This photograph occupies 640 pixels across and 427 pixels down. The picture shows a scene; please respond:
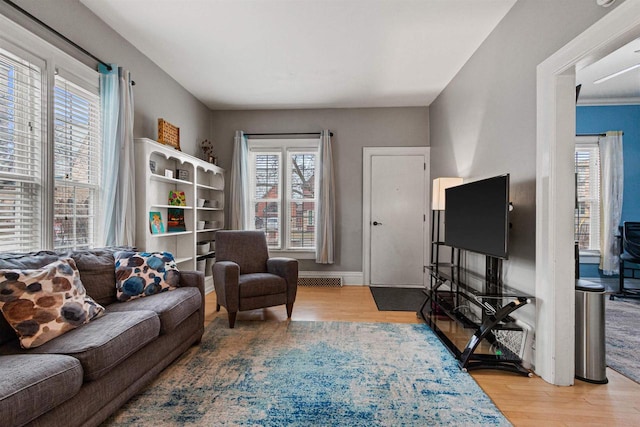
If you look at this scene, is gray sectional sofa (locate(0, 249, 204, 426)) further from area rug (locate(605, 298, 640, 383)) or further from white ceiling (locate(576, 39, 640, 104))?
white ceiling (locate(576, 39, 640, 104))

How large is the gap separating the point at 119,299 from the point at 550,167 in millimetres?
2957

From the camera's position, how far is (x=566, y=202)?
1.90 metres

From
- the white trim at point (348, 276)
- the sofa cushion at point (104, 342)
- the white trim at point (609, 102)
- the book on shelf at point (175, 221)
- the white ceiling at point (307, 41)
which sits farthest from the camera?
the white trim at point (348, 276)

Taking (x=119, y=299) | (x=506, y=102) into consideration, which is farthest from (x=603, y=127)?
(x=119, y=299)

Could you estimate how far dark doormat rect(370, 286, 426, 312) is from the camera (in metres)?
3.57

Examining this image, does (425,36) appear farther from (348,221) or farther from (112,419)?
(112,419)

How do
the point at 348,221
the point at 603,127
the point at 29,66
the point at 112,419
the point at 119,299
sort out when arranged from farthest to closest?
the point at 348,221
the point at 603,127
the point at 119,299
the point at 29,66
the point at 112,419

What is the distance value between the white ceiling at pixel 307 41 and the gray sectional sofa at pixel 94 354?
6.38 ft

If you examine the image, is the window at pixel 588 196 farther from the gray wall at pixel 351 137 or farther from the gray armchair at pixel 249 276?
the gray armchair at pixel 249 276

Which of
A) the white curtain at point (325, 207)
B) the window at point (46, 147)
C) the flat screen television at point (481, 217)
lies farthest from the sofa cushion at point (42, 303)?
the white curtain at point (325, 207)

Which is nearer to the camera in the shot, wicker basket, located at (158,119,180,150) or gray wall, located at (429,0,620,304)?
gray wall, located at (429,0,620,304)

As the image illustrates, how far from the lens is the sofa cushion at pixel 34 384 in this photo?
41.3 inches

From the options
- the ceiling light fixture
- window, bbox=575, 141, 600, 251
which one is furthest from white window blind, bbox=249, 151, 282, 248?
window, bbox=575, 141, 600, 251

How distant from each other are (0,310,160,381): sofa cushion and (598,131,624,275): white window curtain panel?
5431 mm
